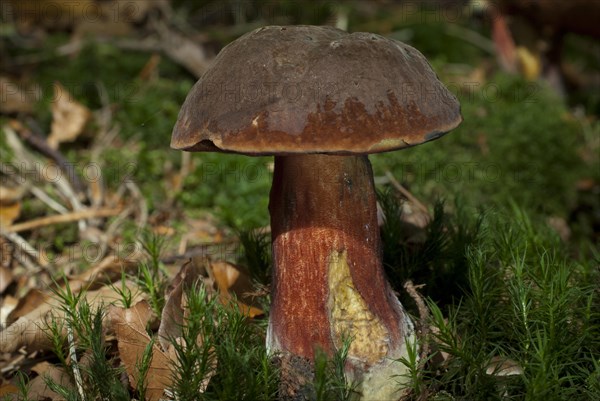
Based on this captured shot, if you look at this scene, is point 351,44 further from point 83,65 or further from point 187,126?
point 83,65

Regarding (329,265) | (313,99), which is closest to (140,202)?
(329,265)

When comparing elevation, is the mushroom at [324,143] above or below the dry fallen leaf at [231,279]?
above

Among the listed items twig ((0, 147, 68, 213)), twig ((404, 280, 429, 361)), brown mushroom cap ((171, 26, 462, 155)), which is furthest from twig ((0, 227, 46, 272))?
twig ((404, 280, 429, 361))

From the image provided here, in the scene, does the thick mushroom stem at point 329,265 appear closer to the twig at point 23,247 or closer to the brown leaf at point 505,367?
the brown leaf at point 505,367

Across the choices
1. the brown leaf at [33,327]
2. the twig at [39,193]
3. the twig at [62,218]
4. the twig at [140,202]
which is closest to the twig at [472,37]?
the twig at [140,202]

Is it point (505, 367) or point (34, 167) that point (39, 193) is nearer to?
point (34, 167)

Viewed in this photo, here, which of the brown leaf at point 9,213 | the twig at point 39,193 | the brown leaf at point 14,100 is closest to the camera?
the brown leaf at point 9,213
